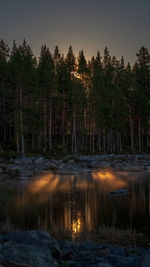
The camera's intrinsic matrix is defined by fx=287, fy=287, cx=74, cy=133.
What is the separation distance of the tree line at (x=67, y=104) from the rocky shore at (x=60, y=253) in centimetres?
3387

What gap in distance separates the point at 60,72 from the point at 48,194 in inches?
1709

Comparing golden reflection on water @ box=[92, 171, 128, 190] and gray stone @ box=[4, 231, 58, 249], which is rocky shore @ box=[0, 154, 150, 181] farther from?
gray stone @ box=[4, 231, 58, 249]

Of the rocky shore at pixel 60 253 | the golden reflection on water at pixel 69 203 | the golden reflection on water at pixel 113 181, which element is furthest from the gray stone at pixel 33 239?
the golden reflection on water at pixel 113 181

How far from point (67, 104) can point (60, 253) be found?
4974 cm

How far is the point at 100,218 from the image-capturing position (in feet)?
40.2

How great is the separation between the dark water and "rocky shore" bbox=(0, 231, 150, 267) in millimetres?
1752

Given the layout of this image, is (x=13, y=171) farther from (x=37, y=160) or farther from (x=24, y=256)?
(x=24, y=256)

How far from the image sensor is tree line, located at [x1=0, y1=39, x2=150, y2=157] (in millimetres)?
45781

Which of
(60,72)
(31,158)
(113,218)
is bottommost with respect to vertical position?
(113,218)

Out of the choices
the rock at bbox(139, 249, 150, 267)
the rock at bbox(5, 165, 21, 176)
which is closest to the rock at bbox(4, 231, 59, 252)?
the rock at bbox(139, 249, 150, 267)

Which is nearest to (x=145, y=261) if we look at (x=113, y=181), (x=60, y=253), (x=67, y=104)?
(x=60, y=253)

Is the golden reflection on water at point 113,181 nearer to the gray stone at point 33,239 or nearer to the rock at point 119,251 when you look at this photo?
the rock at point 119,251

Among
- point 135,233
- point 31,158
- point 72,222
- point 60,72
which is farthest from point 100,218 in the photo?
point 60,72

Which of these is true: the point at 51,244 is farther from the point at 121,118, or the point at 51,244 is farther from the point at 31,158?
the point at 121,118
